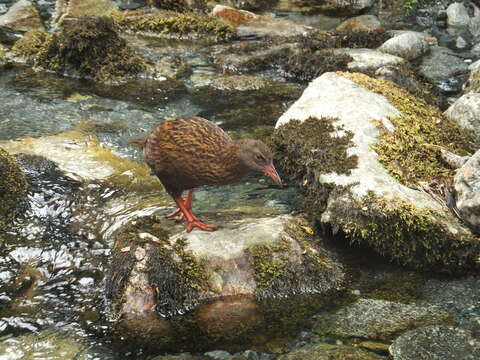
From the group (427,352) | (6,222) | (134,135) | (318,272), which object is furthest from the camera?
(134,135)

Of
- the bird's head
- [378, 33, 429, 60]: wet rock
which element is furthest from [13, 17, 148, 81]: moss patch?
the bird's head

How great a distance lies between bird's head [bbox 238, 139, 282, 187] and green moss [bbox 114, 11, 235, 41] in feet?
28.1

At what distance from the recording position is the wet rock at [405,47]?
11.0 meters

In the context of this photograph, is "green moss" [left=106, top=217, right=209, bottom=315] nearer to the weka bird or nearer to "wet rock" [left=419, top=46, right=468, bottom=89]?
the weka bird

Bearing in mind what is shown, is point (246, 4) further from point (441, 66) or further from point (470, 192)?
point (470, 192)

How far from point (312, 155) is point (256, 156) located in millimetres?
1303

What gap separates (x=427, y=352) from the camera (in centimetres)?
363

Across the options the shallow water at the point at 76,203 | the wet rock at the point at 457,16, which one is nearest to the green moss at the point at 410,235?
the shallow water at the point at 76,203

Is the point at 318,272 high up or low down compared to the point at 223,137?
down

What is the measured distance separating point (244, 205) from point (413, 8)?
11321 millimetres

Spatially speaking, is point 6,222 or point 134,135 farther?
point 134,135

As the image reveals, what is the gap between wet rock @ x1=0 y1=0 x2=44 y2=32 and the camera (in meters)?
12.7

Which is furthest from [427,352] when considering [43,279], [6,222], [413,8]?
[413,8]

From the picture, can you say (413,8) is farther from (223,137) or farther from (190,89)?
(223,137)
